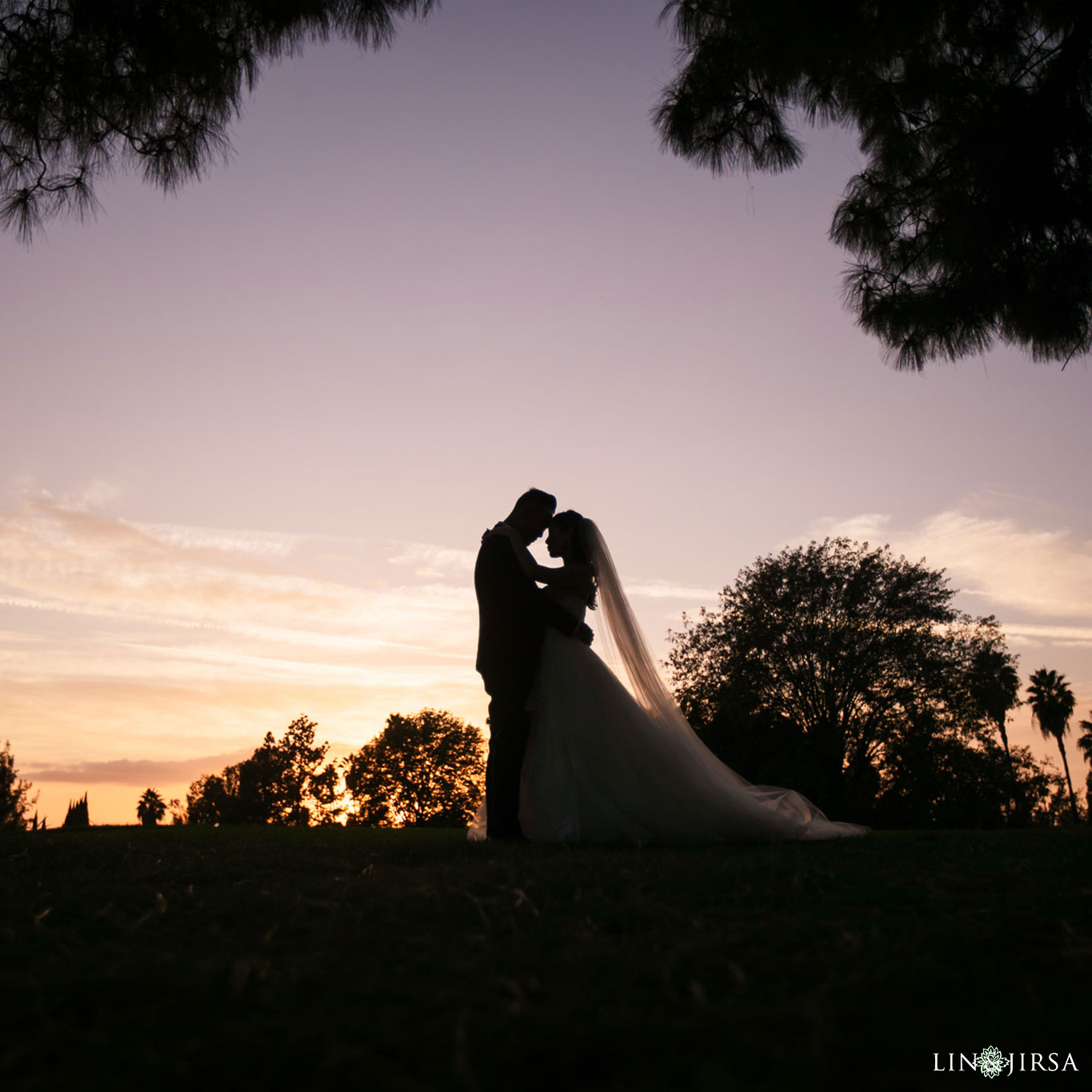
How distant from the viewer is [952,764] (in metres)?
25.4

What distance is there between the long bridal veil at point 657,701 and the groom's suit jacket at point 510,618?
2.17ft

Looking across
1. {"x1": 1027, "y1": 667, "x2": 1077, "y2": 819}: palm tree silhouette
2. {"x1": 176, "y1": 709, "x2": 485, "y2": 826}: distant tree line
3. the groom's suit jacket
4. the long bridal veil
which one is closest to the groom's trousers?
the groom's suit jacket

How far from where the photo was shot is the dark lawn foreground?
1.50 m

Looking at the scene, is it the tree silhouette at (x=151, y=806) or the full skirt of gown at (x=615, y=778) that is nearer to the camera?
the full skirt of gown at (x=615, y=778)

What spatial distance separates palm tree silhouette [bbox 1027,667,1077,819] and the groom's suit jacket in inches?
2682

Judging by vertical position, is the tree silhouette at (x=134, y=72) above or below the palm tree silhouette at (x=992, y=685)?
above

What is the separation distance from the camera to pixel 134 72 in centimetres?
608

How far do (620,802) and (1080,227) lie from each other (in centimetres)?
652

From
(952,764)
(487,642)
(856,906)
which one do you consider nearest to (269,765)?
(952,764)

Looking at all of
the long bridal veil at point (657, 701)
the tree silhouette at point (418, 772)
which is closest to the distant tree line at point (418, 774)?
the tree silhouette at point (418, 772)

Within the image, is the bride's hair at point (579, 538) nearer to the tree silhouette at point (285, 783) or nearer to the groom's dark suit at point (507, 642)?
the groom's dark suit at point (507, 642)

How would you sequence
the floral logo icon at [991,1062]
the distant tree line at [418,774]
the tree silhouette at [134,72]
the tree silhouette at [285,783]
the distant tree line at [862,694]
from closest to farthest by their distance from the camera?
the floral logo icon at [991,1062]
the tree silhouette at [134,72]
the distant tree line at [862,694]
the distant tree line at [418,774]
the tree silhouette at [285,783]

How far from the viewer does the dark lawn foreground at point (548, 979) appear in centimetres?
150

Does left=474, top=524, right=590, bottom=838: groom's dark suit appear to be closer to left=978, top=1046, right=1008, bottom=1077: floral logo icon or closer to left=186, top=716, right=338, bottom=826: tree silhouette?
left=978, top=1046, right=1008, bottom=1077: floral logo icon
